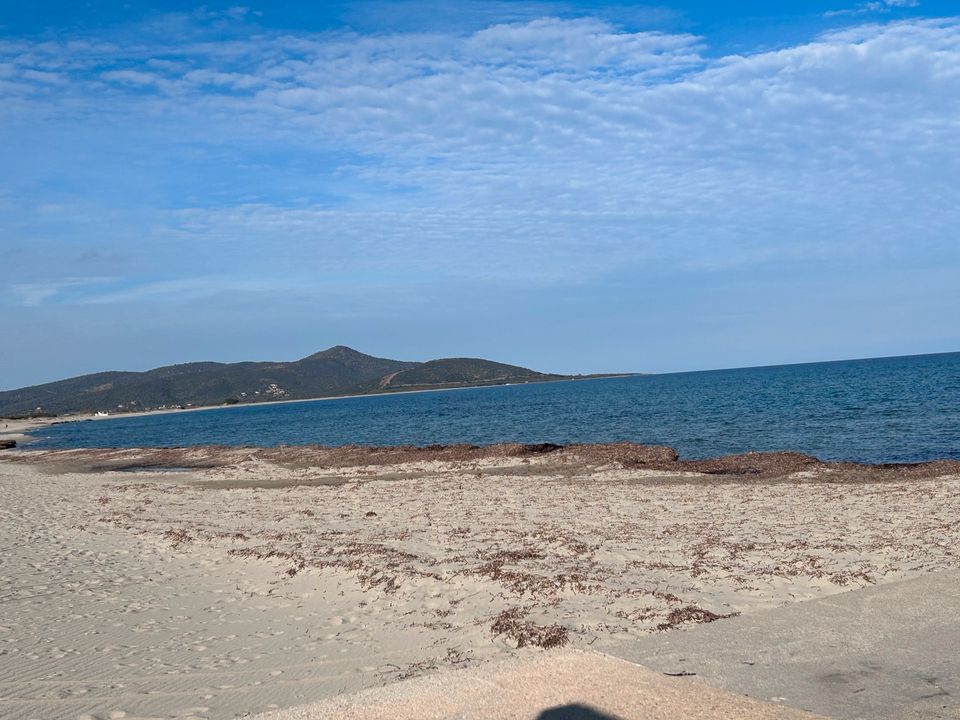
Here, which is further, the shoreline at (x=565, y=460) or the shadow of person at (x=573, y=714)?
the shoreline at (x=565, y=460)

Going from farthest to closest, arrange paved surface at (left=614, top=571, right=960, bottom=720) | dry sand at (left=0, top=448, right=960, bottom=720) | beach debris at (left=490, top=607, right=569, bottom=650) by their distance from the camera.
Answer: beach debris at (left=490, top=607, right=569, bottom=650) < dry sand at (left=0, top=448, right=960, bottom=720) < paved surface at (left=614, top=571, right=960, bottom=720)

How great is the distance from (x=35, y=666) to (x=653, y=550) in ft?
25.5

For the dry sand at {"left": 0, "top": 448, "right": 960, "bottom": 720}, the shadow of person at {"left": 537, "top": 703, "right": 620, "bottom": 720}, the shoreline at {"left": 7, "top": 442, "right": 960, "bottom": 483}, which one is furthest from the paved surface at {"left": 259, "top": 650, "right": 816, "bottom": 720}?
the shoreline at {"left": 7, "top": 442, "right": 960, "bottom": 483}

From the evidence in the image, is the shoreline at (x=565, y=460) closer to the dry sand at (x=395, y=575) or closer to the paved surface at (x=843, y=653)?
the dry sand at (x=395, y=575)

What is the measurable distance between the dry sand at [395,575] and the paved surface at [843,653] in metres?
0.63

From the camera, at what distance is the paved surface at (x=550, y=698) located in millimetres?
5316

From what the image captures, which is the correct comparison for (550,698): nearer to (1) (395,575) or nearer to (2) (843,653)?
(2) (843,653)

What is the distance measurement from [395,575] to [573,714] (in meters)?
5.06

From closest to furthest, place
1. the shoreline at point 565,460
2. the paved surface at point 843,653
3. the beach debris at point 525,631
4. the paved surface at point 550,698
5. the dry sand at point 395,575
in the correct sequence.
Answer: the paved surface at point 550,698
the paved surface at point 843,653
the dry sand at point 395,575
the beach debris at point 525,631
the shoreline at point 565,460

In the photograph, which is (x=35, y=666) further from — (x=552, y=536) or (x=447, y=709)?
(x=552, y=536)

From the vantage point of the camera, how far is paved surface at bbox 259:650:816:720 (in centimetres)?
532

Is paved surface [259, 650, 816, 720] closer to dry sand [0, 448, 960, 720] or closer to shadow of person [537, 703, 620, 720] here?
shadow of person [537, 703, 620, 720]

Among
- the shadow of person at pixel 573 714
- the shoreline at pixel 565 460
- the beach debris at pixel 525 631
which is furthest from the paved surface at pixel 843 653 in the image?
the shoreline at pixel 565 460

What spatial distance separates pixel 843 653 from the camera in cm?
645
